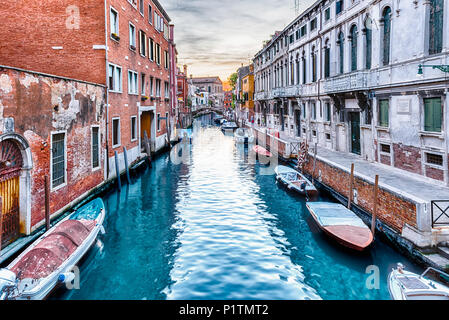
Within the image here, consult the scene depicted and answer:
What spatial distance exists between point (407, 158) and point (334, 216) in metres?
5.04

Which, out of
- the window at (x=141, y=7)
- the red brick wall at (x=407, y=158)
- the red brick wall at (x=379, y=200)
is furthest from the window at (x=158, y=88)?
the red brick wall at (x=407, y=158)

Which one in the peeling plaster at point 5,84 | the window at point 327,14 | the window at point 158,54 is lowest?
the peeling plaster at point 5,84

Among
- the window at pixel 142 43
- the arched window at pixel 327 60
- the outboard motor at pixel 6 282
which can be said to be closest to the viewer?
the outboard motor at pixel 6 282

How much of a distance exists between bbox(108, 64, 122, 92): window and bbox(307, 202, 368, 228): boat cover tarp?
37.2 ft

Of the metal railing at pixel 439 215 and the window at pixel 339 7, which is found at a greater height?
the window at pixel 339 7

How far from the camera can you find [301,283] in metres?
7.91

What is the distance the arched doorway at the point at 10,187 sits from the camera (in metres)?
8.48

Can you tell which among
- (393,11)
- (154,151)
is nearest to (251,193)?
(393,11)

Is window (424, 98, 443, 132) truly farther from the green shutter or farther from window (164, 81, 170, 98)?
window (164, 81, 170, 98)

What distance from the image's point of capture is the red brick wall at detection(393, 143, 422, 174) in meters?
12.9

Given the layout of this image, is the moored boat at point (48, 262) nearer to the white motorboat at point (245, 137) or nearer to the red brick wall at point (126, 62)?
the red brick wall at point (126, 62)

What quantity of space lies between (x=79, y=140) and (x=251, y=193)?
7.68 meters

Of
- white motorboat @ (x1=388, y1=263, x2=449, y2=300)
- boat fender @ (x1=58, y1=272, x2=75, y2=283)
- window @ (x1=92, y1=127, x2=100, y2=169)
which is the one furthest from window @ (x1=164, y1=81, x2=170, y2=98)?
white motorboat @ (x1=388, y1=263, x2=449, y2=300)

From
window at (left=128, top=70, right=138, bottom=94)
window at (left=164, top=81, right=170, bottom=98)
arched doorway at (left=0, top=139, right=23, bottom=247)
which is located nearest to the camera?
arched doorway at (left=0, top=139, right=23, bottom=247)
